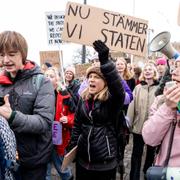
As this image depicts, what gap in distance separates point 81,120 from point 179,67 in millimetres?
1256

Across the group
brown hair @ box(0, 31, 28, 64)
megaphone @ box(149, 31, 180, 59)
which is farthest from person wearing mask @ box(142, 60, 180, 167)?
brown hair @ box(0, 31, 28, 64)

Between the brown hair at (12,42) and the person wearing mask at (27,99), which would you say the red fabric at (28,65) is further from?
the brown hair at (12,42)

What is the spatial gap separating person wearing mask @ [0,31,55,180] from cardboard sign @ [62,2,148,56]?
151 cm

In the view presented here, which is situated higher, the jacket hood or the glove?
the glove

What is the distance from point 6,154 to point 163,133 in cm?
94

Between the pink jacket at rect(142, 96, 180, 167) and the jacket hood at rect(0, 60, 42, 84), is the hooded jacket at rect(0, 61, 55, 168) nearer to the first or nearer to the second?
the jacket hood at rect(0, 60, 42, 84)

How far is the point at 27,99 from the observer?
2211 millimetres

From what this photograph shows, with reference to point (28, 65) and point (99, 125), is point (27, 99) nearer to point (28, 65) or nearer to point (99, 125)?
point (28, 65)

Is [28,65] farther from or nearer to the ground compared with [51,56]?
farther from the ground

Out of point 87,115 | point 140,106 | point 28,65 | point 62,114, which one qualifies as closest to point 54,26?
point 62,114

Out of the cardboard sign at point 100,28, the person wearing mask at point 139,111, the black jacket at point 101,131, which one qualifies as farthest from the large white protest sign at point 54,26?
the black jacket at point 101,131

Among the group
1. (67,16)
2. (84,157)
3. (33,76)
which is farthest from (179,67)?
(67,16)

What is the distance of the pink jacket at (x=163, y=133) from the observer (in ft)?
6.52

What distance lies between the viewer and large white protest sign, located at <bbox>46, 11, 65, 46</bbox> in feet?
19.9
